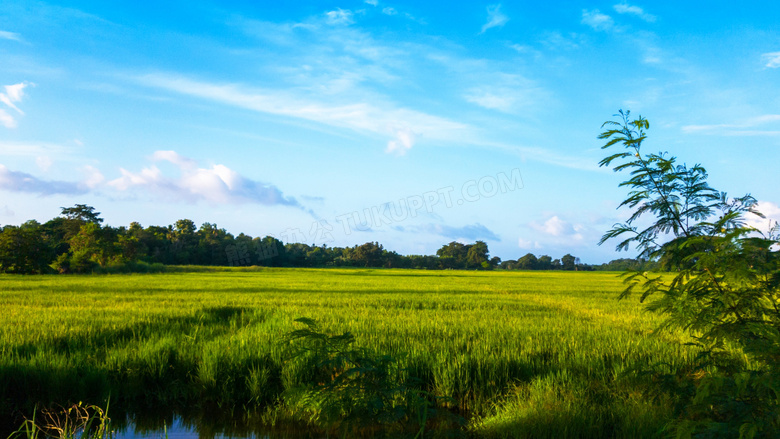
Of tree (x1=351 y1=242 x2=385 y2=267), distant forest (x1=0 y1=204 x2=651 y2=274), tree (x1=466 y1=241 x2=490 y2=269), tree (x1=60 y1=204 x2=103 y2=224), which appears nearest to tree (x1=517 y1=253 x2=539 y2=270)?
distant forest (x1=0 y1=204 x2=651 y2=274)

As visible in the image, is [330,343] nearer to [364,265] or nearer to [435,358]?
[435,358]

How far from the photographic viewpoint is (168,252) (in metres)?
73.0

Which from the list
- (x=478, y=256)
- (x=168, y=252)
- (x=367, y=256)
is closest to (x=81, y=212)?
(x=168, y=252)

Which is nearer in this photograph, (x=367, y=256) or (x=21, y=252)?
(x=21, y=252)

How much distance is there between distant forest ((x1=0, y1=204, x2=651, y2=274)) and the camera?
38125 millimetres

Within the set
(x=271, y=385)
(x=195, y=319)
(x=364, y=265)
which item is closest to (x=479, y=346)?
(x=271, y=385)

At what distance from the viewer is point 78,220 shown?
55594 mm

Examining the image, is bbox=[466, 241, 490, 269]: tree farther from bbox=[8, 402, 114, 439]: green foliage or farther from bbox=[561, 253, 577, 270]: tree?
bbox=[8, 402, 114, 439]: green foliage

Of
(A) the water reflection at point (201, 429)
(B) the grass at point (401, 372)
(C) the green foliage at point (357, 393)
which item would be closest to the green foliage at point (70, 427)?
(A) the water reflection at point (201, 429)

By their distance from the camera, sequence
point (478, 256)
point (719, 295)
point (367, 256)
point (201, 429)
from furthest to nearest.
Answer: point (478, 256), point (367, 256), point (201, 429), point (719, 295)

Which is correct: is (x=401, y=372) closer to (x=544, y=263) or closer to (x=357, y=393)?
(x=357, y=393)

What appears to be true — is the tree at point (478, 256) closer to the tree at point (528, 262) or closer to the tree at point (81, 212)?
the tree at point (528, 262)

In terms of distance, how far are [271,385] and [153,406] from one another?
4.49ft

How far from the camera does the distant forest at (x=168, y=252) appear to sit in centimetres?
3812
